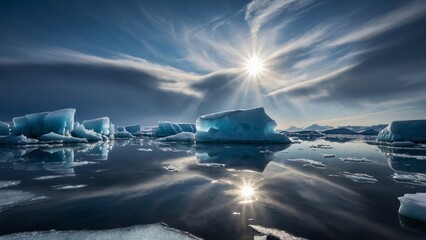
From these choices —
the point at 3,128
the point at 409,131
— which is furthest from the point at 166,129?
the point at 409,131

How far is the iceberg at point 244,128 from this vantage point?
28703 mm

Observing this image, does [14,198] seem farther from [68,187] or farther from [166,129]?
[166,129]

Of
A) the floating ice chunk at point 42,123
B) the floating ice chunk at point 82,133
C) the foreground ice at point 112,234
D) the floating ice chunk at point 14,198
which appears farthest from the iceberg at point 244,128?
the foreground ice at point 112,234

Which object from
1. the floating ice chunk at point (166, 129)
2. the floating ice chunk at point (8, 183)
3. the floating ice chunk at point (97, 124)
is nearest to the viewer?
the floating ice chunk at point (8, 183)

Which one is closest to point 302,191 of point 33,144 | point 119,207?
point 119,207

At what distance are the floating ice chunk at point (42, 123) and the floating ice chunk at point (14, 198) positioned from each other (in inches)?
983

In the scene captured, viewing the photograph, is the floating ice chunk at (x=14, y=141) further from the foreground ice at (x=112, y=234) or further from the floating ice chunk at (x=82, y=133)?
the foreground ice at (x=112, y=234)

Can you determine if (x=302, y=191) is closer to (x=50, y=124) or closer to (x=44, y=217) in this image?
(x=44, y=217)

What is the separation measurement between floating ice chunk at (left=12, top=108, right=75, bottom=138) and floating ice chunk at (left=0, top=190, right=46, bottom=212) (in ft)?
81.9

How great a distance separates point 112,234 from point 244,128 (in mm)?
26103

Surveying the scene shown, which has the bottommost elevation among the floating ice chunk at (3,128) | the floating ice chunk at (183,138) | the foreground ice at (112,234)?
the foreground ice at (112,234)

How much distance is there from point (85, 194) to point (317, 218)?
581cm

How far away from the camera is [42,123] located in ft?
93.1

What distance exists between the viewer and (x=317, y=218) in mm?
4805
